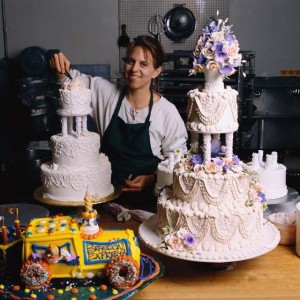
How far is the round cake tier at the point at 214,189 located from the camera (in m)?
2.05

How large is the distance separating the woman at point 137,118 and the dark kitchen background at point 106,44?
7.45ft

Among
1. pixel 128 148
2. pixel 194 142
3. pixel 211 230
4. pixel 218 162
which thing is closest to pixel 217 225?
pixel 211 230

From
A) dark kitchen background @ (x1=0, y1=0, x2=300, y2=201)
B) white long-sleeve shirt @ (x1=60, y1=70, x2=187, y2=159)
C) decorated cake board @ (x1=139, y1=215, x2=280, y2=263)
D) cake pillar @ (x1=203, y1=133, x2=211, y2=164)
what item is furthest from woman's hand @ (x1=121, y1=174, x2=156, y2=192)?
dark kitchen background @ (x1=0, y1=0, x2=300, y2=201)

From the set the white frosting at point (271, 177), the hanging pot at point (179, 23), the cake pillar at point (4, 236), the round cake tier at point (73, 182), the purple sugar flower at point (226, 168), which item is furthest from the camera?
the hanging pot at point (179, 23)

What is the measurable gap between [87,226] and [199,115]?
2.08ft

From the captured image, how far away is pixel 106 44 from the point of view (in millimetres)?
6141

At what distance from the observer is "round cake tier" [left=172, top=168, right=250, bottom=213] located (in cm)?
205

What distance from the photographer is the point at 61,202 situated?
2.71 meters

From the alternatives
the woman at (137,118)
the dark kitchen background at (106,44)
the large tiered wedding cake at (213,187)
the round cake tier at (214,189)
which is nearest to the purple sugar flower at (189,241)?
the large tiered wedding cake at (213,187)

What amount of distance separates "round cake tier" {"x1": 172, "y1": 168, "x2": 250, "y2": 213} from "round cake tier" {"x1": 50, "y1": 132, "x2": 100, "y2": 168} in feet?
2.67

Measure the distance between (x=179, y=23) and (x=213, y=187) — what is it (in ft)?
14.3

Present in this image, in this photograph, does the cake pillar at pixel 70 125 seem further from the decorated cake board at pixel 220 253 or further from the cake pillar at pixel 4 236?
the cake pillar at pixel 4 236

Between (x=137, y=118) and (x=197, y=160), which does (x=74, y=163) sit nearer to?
(x=137, y=118)

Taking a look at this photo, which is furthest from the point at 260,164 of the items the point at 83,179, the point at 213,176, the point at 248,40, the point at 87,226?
the point at 248,40
